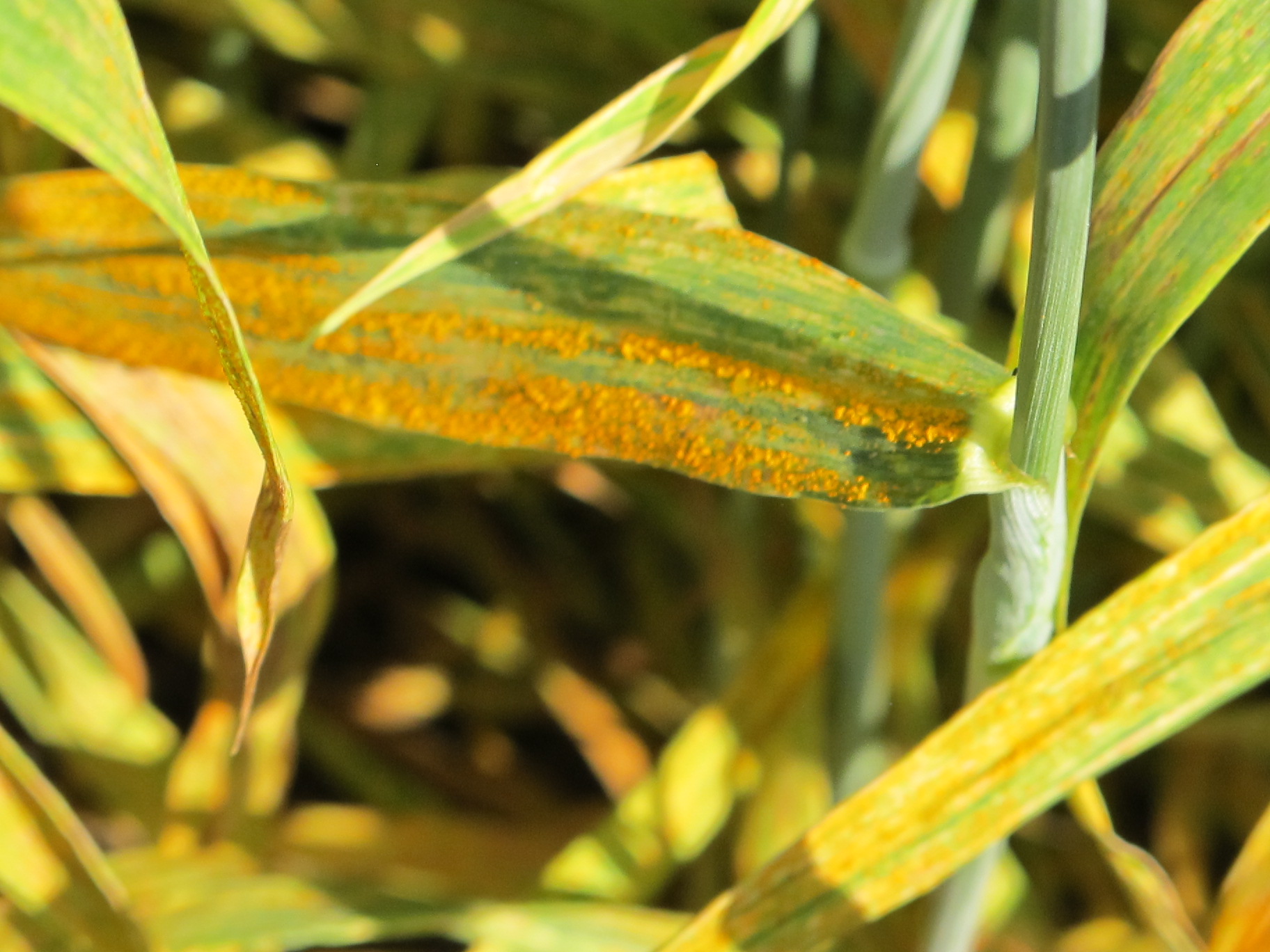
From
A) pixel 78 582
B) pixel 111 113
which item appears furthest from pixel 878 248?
pixel 78 582

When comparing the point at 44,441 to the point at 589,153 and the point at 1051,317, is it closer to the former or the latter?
the point at 589,153

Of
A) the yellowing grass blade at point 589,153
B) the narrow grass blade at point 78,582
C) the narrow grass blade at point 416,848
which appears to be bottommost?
the yellowing grass blade at point 589,153

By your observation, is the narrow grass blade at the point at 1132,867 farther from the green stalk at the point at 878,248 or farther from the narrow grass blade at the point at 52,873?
the narrow grass blade at the point at 52,873

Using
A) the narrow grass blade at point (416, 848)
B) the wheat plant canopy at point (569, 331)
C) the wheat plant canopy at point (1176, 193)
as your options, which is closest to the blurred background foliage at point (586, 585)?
the narrow grass blade at point (416, 848)

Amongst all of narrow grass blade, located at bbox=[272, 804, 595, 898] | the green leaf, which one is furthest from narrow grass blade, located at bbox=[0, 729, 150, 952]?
narrow grass blade, located at bbox=[272, 804, 595, 898]

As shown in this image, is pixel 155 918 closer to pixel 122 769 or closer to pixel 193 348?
pixel 122 769

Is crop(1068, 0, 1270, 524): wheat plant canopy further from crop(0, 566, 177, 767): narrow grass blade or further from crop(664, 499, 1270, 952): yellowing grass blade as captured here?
crop(0, 566, 177, 767): narrow grass blade
